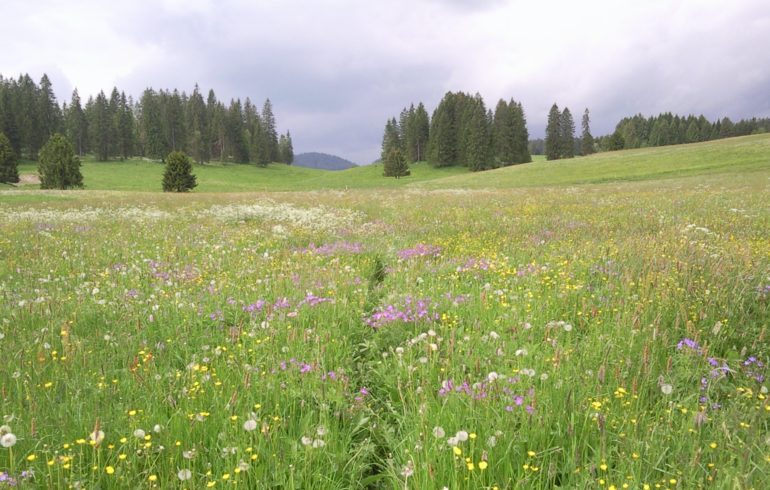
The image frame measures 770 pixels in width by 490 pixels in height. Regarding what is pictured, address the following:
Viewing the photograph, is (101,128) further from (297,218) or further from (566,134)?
(566,134)

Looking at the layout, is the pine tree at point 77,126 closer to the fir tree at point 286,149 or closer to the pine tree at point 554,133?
the fir tree at point 286,149

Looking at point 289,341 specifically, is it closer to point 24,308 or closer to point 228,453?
point 228,453

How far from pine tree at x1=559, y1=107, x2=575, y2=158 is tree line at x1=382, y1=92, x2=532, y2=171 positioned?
35.4 ft

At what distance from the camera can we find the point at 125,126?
84.2 meters

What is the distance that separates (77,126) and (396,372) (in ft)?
373

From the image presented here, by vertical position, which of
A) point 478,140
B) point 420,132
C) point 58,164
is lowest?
point 58,164

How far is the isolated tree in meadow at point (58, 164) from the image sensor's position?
43156 millimetres

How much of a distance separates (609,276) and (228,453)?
510 cm

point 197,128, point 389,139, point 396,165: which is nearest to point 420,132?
point 389,139

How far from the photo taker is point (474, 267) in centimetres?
625

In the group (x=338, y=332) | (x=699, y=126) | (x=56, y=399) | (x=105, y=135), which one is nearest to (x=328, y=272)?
(x=338, y=332)

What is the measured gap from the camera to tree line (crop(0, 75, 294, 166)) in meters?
78.7

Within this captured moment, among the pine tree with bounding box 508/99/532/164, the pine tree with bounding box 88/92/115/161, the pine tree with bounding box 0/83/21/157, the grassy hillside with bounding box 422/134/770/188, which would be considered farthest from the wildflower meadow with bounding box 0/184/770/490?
the pine tree with bounding box 0/83/21/157

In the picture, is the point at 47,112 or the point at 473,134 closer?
the point at 473,134
